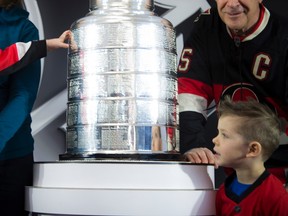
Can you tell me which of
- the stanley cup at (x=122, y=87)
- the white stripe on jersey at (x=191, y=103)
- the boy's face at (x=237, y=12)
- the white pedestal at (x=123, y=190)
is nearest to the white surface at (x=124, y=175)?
the white pedestal at (x=123, y=190)

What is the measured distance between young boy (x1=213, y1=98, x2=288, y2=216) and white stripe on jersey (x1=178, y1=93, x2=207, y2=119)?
301 mm

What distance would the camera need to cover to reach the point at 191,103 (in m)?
1.68

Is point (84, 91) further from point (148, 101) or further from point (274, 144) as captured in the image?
point (274, 144)

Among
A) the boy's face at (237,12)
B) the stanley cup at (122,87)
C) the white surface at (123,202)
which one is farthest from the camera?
the boy's face at (237,12)

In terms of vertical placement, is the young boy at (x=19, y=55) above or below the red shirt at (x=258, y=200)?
above

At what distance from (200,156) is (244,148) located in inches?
5.9

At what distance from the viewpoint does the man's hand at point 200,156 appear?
4.68ft

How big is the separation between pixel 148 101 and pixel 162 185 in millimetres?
222

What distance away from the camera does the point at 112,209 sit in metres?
1.23

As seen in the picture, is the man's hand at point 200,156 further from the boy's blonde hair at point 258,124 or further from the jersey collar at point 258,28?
the jersey collar at point 258,28

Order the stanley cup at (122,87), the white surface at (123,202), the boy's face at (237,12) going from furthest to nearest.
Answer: the boy's face at (237,12), the stanley cup at (122,87), the white surface at (123,202)

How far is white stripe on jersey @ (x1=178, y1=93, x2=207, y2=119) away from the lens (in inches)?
65.4

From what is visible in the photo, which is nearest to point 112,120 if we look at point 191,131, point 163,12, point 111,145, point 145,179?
point 111,145

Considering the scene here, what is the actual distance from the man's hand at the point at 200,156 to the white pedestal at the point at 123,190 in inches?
4.7
